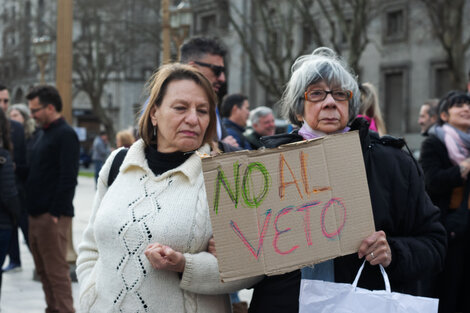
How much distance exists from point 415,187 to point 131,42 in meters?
33.9

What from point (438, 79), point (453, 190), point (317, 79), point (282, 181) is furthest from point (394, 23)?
point (282, 181)

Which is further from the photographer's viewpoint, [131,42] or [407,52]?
[131,42]

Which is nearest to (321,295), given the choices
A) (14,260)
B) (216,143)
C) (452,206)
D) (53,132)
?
(216,143)

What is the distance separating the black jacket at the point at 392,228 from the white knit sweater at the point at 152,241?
130 mm

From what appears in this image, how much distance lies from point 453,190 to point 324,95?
2.79 meters

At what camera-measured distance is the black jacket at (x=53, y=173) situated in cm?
645

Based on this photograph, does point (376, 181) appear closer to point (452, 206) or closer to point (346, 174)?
point (346, 174)

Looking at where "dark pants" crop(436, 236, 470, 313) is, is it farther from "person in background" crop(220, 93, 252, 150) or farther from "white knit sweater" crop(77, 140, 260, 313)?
"person in background" crop(220, 93, 252, 150)

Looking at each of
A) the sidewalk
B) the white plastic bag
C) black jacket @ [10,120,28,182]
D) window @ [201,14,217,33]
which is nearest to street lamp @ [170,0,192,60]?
the sidewalk

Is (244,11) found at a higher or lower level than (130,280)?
higher

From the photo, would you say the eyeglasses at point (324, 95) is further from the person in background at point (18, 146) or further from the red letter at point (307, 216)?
the person in background at point (18, 146)

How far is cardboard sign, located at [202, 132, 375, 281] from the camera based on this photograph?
8.37 ft

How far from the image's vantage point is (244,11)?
35188 mm

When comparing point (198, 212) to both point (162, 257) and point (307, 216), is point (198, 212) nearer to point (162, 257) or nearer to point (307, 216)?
point (162, 257)
